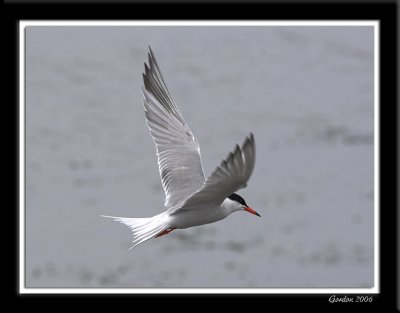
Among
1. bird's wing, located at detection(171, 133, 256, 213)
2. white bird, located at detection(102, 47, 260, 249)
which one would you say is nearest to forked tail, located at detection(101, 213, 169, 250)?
white bird, located at detection(102, 47, 260, 249)

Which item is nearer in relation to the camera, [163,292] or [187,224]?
[187,224]

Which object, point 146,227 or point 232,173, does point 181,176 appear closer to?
point 146,227

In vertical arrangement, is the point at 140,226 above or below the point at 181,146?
below

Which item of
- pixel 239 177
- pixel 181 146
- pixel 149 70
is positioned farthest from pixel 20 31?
pixel 239 177

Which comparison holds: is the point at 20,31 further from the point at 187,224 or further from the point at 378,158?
the point at 378,158

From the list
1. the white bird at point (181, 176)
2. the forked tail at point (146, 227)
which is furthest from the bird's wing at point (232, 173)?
the forked tail at point (146, 227)

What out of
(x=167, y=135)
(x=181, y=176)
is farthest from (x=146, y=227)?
(x=167, y=135)

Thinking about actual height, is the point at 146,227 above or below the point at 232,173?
below
